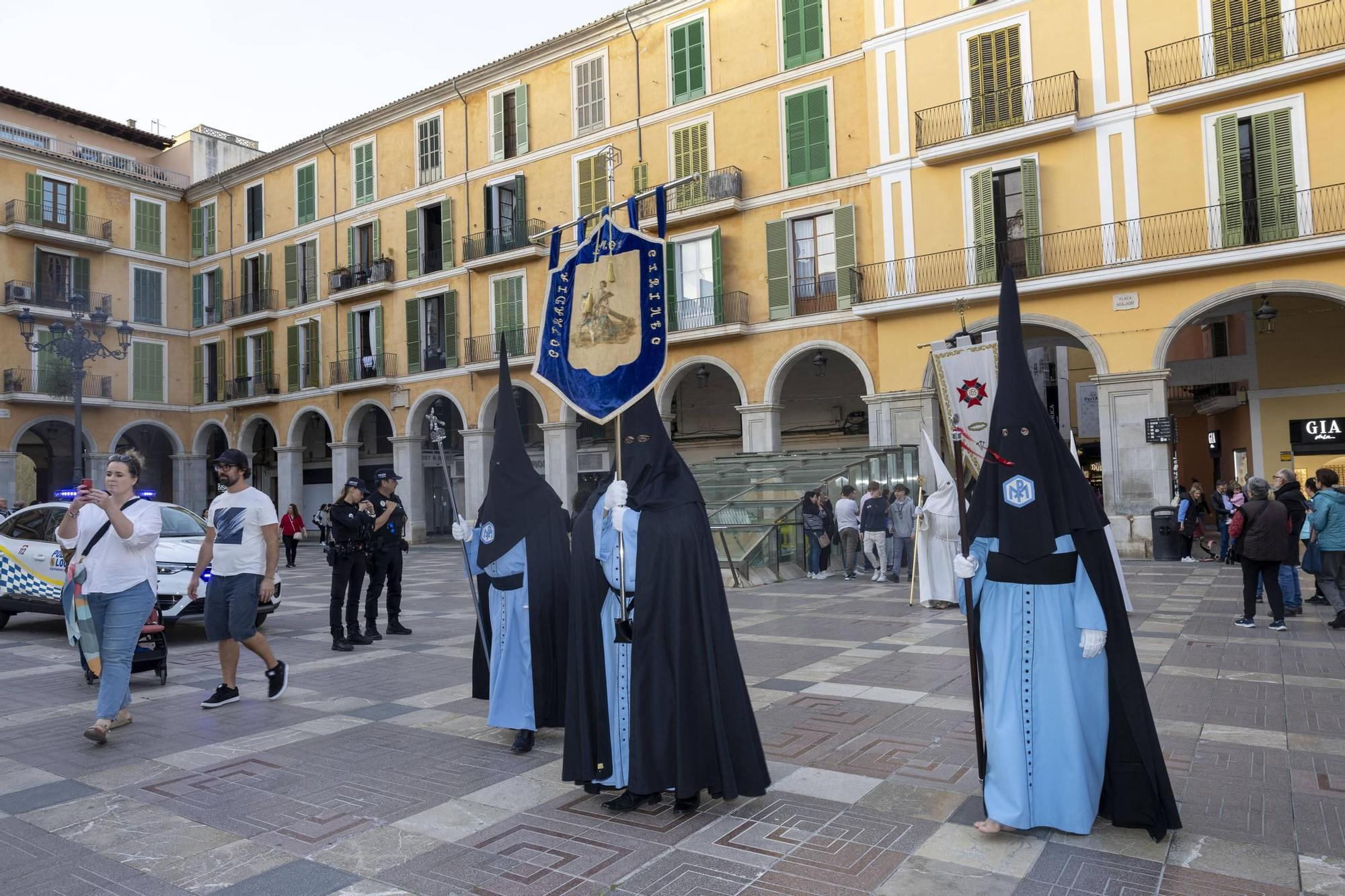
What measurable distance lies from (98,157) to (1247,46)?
37.0m

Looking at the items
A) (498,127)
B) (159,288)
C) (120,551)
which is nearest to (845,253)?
(498,127)

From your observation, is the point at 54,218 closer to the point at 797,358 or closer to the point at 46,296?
the point at 46,296

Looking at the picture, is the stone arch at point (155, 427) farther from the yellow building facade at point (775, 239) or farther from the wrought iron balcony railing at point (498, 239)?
the wrought iron balcony railing at point (498, 239)

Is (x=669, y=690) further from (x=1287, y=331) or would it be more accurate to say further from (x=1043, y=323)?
(x=1287, y=331)

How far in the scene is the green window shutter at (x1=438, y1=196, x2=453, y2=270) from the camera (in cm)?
2741

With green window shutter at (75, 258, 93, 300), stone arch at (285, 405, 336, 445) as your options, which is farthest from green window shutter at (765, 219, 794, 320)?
green window shutter at (75, 258, 93, 300)

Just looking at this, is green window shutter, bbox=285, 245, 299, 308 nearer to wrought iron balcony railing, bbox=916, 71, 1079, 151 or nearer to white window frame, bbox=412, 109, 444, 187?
white window frame, bbox=412, 109, 444, 187

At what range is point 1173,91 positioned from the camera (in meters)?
16.9

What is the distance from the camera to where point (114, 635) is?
5582mm

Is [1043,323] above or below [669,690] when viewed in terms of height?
above

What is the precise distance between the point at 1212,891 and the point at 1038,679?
0.89 metres

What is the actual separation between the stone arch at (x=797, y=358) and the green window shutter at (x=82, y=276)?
23.5 m

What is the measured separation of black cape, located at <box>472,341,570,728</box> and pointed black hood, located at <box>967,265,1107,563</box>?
8.16 ft

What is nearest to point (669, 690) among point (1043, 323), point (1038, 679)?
point (1038, 679)
